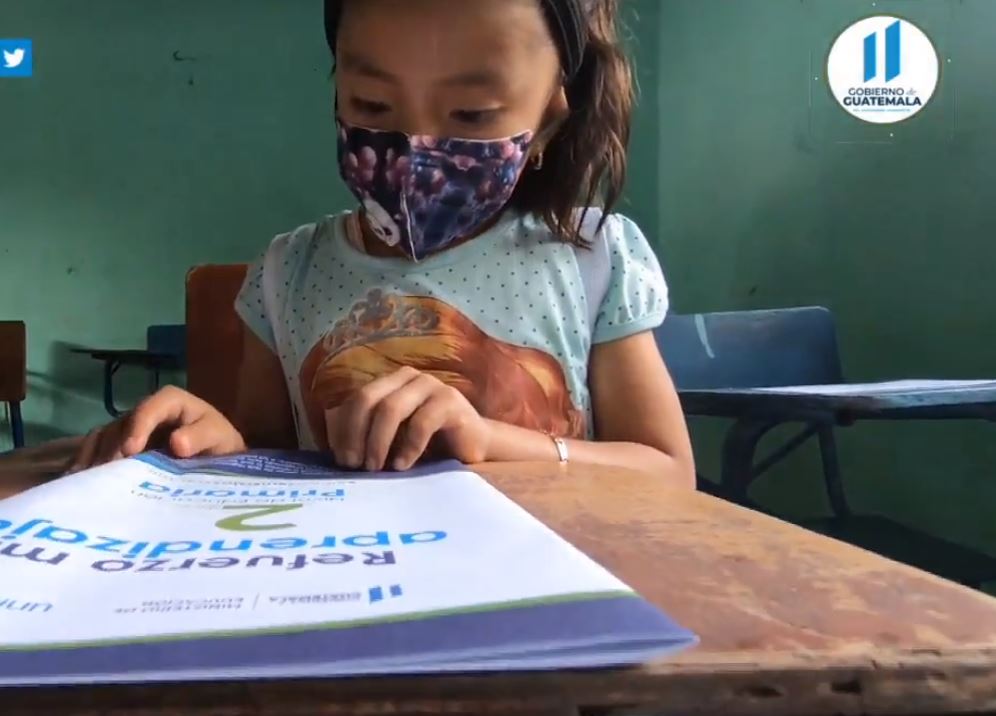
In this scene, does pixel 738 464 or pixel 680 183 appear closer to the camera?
pixel 738 464

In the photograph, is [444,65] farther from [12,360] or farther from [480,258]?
[12,360]

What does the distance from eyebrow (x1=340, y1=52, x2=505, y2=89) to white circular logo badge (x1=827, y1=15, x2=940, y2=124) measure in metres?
1.59

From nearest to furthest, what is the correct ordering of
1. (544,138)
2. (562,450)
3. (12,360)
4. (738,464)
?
(562,450), (544,138), (738,464), (12,360)

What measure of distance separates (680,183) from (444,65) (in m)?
1.83

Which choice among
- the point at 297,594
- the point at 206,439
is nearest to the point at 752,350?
the point at 206,439

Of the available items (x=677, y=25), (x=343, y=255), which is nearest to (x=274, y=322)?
(x=343, y=255)

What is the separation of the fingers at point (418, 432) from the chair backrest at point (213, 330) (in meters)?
0.73

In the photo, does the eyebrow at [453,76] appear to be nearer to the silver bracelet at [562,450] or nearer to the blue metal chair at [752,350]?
the silver bracelet at [562,450]

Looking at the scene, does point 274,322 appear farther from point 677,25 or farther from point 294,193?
point 294,193

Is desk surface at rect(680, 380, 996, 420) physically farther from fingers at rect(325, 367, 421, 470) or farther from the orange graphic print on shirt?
fingers at rect(325, 367, 421, 470)

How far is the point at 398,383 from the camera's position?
56 cm

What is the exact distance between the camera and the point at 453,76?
74 centimetres

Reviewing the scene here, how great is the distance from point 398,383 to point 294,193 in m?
2.73

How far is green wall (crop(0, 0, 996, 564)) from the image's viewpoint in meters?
2.00
